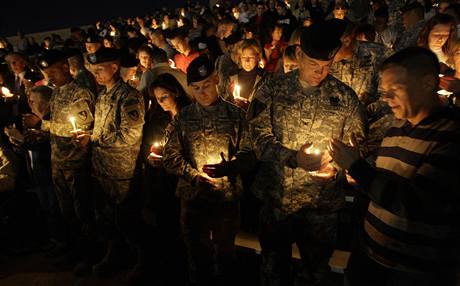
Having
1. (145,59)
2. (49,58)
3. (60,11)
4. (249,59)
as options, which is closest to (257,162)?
(249,59)

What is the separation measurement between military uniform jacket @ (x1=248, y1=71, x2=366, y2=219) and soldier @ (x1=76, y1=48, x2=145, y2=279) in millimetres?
1439

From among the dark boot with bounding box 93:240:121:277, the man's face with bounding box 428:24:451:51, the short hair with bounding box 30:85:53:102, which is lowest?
the dark boot with bounding box 93:240:121:277

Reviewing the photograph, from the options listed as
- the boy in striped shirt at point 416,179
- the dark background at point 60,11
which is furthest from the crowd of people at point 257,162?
the dark background at point 60,11

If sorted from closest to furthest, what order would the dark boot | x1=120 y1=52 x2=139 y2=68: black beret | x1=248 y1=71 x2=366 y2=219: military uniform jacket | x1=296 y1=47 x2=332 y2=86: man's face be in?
1. x1=296 y1=47 x2=332 y2=86: man's face
2. x1=248 y1=71 x2=366 y2=219: military uniform jacket
3. the dark boot
4. x1=120 y1=52 x2=139 y2=68: black beret

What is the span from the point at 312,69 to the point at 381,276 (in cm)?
150

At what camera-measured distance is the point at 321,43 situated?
2.53m

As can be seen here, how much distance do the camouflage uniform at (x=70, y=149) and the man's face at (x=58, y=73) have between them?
0.26 ft

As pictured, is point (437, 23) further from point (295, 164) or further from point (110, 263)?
point (110, 263)

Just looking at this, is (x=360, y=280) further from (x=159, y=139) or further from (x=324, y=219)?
(x=159, y=139)

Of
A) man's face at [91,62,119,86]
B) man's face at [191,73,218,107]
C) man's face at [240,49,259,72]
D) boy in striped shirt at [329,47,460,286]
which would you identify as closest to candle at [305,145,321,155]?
boy in striped shirt at [329,47,460,286]

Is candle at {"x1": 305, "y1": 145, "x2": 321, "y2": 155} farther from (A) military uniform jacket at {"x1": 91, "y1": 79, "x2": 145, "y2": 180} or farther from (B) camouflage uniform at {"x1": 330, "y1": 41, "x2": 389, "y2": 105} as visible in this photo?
(A) military uniform jacket at {"x1": 91, "y1": 79, "x2": 145, "y2": 180}

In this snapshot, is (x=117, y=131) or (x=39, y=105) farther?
(x=39, y=105)

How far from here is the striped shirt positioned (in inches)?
73.4

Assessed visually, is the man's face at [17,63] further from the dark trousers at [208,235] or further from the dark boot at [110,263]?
the dark trousers at [208,235]
